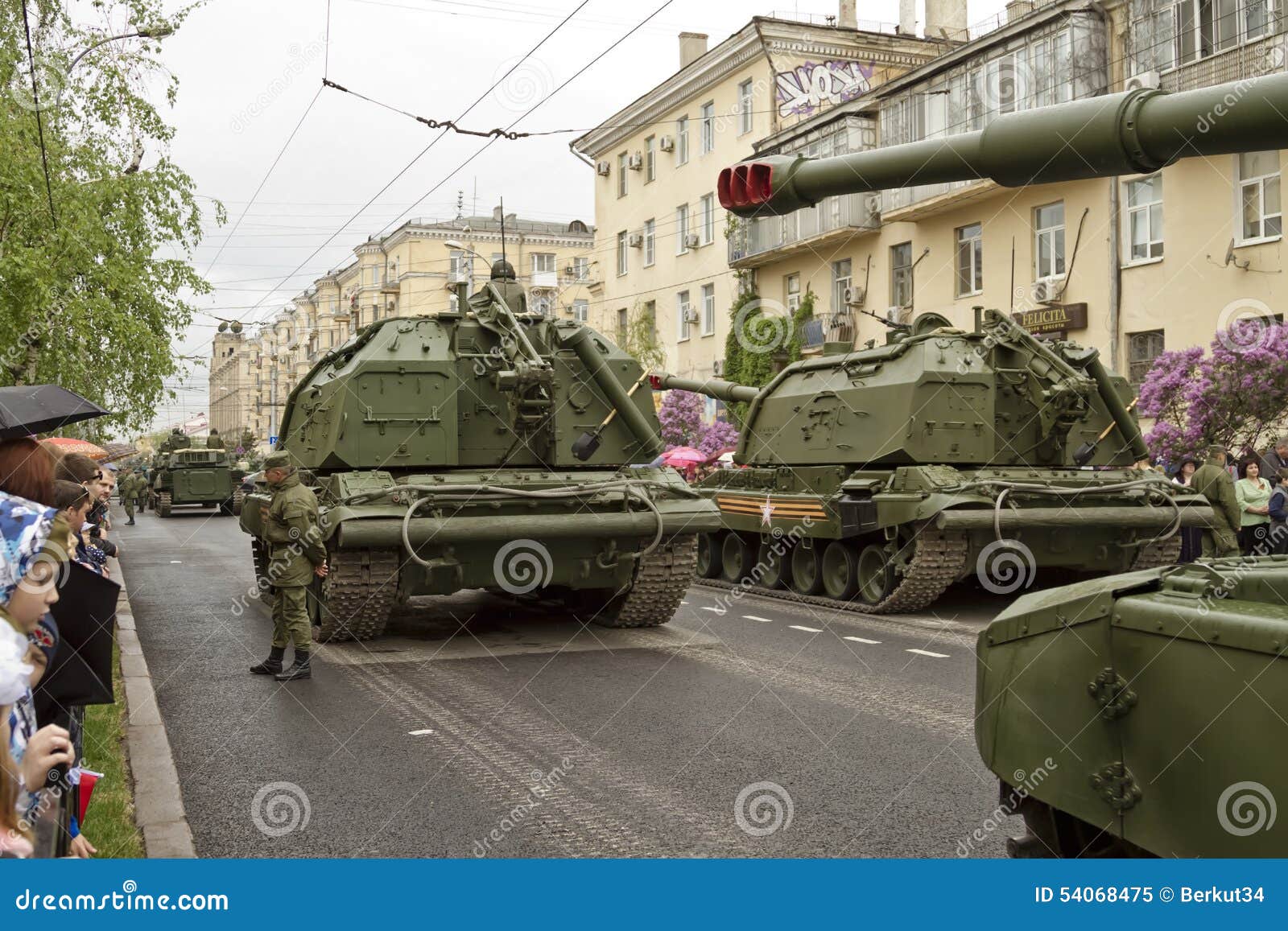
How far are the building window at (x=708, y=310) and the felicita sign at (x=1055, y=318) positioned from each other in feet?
42.5

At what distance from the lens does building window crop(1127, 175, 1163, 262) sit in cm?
2170

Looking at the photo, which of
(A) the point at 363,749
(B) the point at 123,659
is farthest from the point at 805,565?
(A) the point at 363,749

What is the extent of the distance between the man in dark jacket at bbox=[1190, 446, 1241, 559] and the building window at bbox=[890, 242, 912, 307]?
49.0ft

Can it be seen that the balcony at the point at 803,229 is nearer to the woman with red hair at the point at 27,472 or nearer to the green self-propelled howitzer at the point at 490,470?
the green self-propelled howitzer at the point at 490,470

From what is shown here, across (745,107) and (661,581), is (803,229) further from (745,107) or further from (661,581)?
(661,581)

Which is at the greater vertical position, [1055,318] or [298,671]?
[1055,318]

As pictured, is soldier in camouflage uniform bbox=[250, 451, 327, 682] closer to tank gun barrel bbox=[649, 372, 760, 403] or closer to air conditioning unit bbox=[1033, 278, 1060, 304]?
tank gun barrel bbox=[649, 372, 760, 403]

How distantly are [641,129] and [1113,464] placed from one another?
2756 cm

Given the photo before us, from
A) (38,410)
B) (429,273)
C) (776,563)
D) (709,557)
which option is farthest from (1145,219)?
(429,273)

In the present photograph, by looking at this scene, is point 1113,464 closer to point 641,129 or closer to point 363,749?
point 363,749

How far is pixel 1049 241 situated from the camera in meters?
24.2

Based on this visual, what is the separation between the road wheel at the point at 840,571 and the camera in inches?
541

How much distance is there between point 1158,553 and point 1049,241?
39.6 feet

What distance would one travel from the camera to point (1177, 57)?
2102cm
